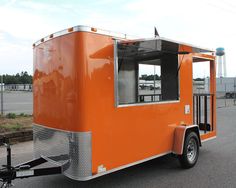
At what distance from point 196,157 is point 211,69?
245 cm

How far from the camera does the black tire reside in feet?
18.1

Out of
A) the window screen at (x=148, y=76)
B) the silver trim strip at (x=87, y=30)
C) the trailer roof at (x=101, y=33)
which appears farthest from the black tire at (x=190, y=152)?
the silver trim strip at (x=87, y=30)

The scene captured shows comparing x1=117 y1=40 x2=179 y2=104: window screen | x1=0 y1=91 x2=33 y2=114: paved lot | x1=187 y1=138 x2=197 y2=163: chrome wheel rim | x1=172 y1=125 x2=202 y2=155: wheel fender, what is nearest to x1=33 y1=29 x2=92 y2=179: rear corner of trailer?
x1=117 y1=40 x2=179 y2=104: window screen

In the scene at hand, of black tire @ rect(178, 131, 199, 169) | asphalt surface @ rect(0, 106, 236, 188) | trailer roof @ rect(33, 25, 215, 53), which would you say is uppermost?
trailer roof @ rect(33, 25, 215, 53)

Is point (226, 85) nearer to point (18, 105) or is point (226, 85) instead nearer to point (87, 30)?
point (18, 105)

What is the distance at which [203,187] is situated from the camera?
14.9 ft

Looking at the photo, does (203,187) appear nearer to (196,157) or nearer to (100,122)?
(196,157)

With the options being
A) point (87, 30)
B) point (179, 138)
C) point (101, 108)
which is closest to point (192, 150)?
point (179, 138)

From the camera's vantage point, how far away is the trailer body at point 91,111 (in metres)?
3.96

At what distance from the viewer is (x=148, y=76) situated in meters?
6.32

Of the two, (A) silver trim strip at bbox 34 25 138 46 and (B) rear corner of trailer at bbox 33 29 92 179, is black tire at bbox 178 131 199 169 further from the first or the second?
(A) silver trim strip at bbox 34 25 138 46

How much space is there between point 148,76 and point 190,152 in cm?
198

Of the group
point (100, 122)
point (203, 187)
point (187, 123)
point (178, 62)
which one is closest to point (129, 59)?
point (178, 62)

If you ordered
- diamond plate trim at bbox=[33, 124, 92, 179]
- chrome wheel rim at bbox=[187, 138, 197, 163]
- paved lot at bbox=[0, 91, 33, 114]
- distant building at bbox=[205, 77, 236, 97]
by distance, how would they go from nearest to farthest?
diamond plate trim at bbox=[33, 124, 92, 179] → chrome wheel rim at bbox=[187, 138, 197, 163] → paved lot at bbox=[0, 91, 33, 114] → distant building at bbox=[205, 77, 236, 97]
